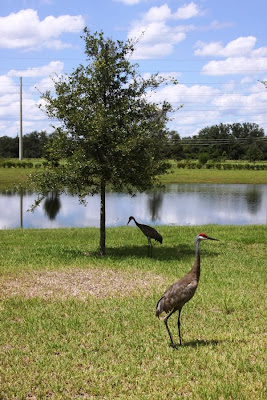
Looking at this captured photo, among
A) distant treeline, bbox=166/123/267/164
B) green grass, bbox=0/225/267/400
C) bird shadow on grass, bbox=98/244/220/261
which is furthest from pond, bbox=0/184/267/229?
distant treeline, bbox=166/123/267/164

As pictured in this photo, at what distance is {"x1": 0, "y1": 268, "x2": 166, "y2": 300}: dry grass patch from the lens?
10078 mm

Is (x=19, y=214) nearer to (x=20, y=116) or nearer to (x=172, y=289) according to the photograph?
(x=172, y=289)

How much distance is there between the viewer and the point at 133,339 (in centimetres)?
736

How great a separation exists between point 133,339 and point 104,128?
25.1ft

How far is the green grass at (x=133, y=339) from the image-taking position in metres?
5.82

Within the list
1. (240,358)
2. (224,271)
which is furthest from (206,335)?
(224,271)

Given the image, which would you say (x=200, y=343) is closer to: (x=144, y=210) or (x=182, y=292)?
(x=182, y=292)

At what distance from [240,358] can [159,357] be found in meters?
1.18

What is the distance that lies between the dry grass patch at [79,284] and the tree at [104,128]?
10.1 ft

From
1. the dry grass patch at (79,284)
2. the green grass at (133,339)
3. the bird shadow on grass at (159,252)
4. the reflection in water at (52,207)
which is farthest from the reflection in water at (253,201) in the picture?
the dry grass patch at (79,284)

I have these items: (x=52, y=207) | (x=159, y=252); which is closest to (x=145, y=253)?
(x=159, y=252)

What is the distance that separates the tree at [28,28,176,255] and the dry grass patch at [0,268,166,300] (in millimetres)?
3082

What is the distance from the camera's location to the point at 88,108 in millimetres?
14125

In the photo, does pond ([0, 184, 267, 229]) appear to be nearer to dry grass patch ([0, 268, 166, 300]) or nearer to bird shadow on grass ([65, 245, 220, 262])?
bird shadow on grass ([65, 245, 220, 262])
